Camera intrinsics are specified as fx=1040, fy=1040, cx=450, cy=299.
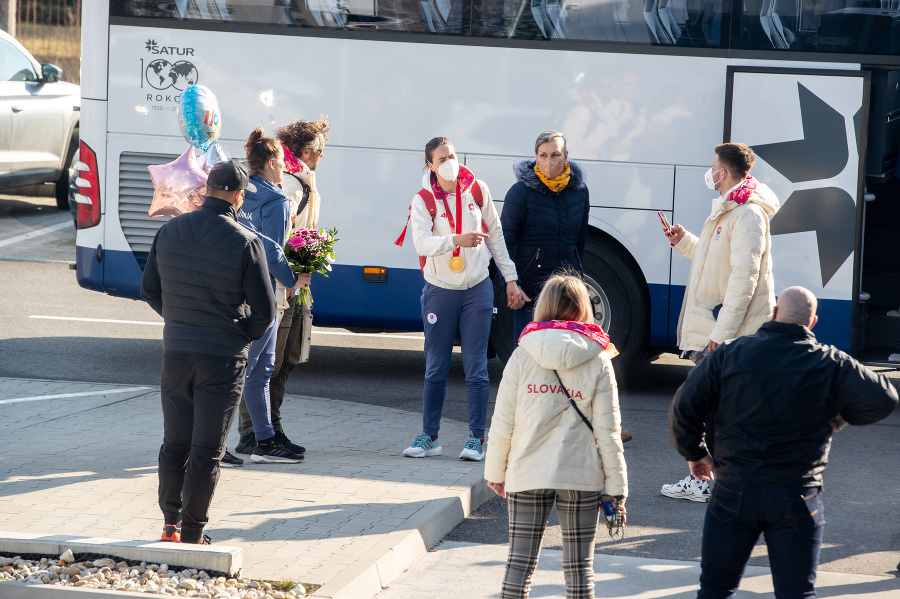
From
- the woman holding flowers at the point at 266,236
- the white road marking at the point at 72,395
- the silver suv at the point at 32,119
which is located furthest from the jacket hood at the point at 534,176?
the silver suv at the point at 32,119

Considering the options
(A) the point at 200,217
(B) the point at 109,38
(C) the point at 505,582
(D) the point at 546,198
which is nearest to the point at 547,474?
(C) the point at 505,582

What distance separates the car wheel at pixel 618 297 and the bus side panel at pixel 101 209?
3.38 meters

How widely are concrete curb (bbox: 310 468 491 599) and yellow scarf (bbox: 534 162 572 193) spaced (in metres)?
1.84

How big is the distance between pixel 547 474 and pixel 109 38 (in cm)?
645

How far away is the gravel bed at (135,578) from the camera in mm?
3994

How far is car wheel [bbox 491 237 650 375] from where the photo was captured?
8320 mm

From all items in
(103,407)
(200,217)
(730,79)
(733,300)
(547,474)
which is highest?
(730,79)

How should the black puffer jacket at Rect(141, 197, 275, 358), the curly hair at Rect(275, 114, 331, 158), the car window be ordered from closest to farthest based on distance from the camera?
the black puffer jacket at Rect(141, 197, 275, 358) → the curly hair at Rect(275, 114, 331, 158) → the car window

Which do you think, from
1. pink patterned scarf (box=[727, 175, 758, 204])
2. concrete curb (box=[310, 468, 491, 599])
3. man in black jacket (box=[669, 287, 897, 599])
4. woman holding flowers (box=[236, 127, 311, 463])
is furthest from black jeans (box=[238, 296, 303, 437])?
man in black jacket (box=[669, 287, 897, 599])

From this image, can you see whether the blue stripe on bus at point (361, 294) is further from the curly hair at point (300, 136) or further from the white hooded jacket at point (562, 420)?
the white hooded jacket at point (562, 420)

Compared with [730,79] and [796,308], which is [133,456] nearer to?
[796,308]

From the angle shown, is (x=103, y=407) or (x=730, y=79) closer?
(x=103, y=407)

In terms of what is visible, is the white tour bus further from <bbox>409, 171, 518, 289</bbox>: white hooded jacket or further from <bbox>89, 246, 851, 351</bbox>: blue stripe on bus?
<bbox>409, 171, 518, 289</bbox>: white hooded jacket

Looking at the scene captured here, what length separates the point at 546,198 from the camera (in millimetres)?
6484
